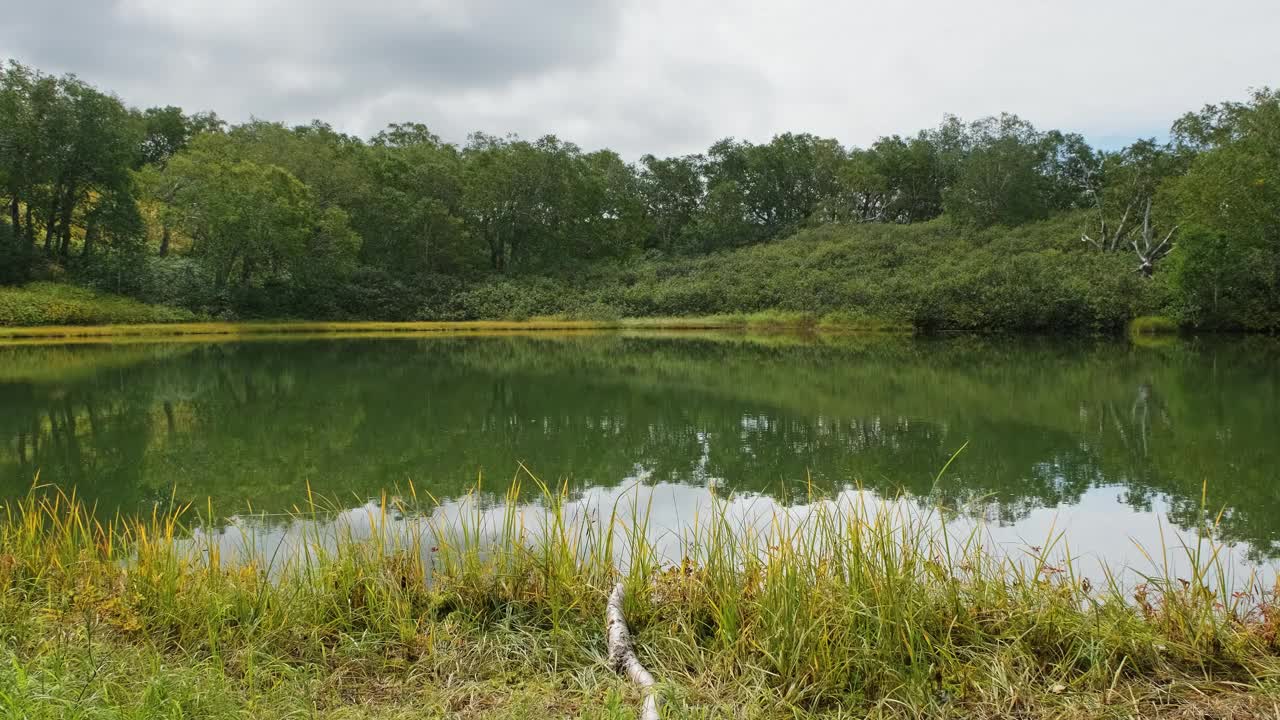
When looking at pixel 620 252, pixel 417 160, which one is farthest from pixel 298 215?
pixel 620 252

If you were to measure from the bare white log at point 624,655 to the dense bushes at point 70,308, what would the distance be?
33.7 meters

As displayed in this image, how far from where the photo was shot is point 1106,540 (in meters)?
5.13

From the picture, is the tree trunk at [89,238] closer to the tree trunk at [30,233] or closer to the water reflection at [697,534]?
the tree trunk at [30,233]

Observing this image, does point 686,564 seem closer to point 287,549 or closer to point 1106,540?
point 287,549

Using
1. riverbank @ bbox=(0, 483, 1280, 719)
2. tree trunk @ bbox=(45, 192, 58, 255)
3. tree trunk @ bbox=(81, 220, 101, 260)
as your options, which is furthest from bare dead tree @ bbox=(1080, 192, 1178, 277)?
tree trunk @ bbox=(45, 192, 58, 255)

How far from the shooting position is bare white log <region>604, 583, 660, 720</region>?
98.9 inches

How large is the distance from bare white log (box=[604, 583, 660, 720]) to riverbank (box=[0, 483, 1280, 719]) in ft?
0.20

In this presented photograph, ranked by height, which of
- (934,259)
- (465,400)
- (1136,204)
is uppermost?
(1136,204)

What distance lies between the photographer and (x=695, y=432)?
973 centimetres

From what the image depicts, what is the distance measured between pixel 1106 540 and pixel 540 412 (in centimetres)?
776

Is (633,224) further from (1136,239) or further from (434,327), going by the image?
(1136,239)

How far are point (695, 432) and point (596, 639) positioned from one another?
6.48 metres

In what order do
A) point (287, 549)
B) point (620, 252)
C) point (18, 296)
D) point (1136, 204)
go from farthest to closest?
1. point (620, 252)
2. point (1136, 204)
3. point (18, 296)
4. point (287, 549)

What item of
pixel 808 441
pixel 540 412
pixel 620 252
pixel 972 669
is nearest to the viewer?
pixel 972 669
